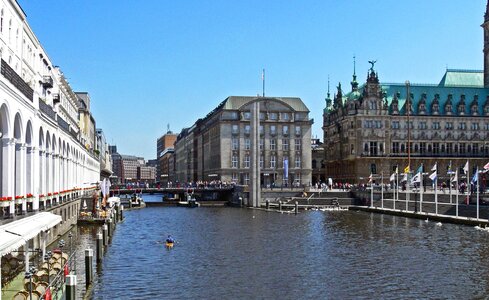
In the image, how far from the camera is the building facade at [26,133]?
136 feet

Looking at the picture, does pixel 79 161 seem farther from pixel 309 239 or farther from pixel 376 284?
pixel 376 284

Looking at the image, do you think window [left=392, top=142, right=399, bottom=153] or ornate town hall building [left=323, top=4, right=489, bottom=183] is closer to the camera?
ornate town hall building [left=323, top=4, right=489, bottom=183]

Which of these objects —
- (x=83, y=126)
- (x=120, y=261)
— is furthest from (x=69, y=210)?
(x=83, y=126)

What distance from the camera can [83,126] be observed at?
157750 millimetres

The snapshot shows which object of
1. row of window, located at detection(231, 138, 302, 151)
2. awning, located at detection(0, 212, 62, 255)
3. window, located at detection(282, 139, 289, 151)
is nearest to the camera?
awning, located at detection(0, 212, 62, 255)

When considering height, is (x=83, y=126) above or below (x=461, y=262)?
above

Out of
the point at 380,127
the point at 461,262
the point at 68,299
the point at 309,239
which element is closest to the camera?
the point at 68,299

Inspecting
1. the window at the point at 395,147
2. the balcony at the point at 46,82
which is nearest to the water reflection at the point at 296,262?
the balcony at the point at 46,82

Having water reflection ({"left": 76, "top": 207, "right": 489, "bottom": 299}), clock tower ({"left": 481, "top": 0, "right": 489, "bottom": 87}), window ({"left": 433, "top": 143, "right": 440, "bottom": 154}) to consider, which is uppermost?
clock tower ({"left": 481, "top": 0, "right": 489, "bottom": 87})

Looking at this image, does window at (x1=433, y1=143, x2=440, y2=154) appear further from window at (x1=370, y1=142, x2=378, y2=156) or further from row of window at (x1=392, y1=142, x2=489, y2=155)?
window at (x1=370, y1=142, x2=378, y2=156)

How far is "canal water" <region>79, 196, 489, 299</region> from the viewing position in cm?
4097

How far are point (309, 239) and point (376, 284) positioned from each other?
92.6ft

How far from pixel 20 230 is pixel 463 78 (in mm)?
186638

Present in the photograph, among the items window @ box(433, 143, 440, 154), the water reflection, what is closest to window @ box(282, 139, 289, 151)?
window @ box(433, 143, 440, 154)
